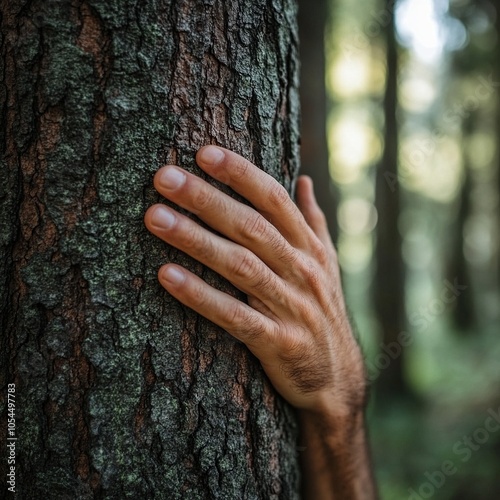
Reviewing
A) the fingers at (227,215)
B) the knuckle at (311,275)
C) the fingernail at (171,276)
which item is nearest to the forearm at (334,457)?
the knuckle at (311,275)

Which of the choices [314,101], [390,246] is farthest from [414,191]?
[314,101]

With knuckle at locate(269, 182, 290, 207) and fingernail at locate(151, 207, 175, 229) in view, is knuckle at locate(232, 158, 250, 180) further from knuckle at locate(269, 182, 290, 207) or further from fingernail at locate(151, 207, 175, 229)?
fingernail at locate(151, 207, 175, 229)

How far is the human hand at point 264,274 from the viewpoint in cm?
131

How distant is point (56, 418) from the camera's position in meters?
1.30

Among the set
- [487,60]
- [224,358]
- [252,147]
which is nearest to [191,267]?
[224,358]

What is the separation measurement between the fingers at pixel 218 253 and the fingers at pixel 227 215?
0.03 m

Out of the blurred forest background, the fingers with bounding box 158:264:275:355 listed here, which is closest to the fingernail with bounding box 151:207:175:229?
the fingers with bounding box 158:264:275:355

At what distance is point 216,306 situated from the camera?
1335 mm

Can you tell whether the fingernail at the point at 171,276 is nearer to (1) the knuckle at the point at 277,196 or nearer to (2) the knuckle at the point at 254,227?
(2) the knuckle at the point at 254,227

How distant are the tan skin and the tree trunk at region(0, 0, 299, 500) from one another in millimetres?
70

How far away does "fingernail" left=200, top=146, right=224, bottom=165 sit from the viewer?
1345 millimetres

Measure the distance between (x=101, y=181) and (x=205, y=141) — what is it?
31 cm

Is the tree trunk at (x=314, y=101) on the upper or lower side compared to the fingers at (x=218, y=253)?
upper

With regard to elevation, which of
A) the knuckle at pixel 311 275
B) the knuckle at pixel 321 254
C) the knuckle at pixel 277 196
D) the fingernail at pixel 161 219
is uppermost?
the knuckle at pixel 277 196
